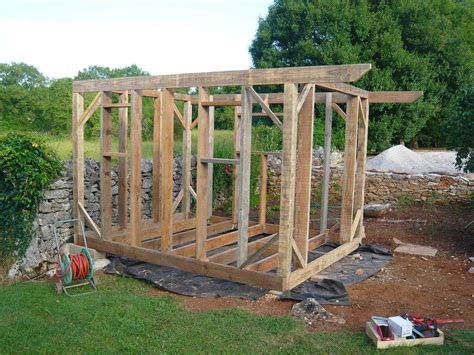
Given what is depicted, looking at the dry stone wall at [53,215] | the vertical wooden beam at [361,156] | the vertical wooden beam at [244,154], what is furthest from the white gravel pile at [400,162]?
the vertical wooden beam at [244,154]

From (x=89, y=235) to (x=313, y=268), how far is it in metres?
3.67

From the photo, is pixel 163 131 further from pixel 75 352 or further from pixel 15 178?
pixel 75 352

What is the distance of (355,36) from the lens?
20812 millimetres

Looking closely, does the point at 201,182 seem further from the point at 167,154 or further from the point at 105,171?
the point at 105,171

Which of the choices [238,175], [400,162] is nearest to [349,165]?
[238,175]

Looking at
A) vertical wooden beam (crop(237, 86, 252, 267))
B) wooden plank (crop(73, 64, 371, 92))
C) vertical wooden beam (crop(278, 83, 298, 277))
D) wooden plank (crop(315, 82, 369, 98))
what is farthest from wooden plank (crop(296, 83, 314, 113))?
vertical wooden beam (crop(237, 86, 252, 267))

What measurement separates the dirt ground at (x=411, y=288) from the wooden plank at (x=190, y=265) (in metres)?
0.23

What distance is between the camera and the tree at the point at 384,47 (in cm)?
2017

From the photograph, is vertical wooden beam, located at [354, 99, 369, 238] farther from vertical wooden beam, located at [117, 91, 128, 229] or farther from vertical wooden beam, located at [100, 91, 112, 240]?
vertical wooden beam, located at [100, 91, 112, 240]

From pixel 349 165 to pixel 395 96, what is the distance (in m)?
1.34

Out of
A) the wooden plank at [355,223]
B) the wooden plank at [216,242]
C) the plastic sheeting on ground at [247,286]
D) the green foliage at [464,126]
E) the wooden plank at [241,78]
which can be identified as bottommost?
the plastic sheeting on ground at [247,286]

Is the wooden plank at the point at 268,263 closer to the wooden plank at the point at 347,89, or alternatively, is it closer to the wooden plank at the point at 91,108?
the wooden plank at the point at 347,89

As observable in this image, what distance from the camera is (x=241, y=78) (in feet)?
19.0

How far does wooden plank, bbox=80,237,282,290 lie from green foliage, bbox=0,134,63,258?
1.19 m
